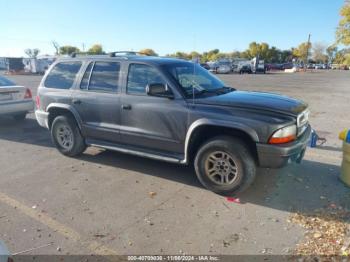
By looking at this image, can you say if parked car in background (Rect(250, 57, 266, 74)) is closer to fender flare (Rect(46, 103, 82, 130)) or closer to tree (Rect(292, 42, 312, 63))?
fender flare (Rect(46, 103, 82, 130))

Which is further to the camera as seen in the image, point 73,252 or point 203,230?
point 203,230

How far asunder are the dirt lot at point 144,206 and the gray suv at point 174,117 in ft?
1.32

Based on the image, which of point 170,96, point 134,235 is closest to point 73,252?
point 134,235

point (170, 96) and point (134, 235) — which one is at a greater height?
point (170, 96)

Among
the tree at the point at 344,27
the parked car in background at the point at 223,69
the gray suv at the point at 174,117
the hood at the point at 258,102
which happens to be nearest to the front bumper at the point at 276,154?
the gray suv at the point at 174,117

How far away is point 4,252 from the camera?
2170 mm

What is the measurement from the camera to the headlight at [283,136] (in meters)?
3.69

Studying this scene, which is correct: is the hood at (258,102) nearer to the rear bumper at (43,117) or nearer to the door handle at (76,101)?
the door handle at (76,101)

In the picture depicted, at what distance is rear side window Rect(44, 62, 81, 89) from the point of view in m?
5.39

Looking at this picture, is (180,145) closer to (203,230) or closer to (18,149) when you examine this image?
(203,230)

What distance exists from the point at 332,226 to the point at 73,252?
2802 mm

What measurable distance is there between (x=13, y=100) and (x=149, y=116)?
216 inches

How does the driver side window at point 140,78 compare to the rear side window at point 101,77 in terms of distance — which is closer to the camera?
the driver side window at point 140,78

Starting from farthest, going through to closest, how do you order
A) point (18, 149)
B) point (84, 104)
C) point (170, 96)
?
point (18, 149) → point (84, 104) → point (170, 96)
